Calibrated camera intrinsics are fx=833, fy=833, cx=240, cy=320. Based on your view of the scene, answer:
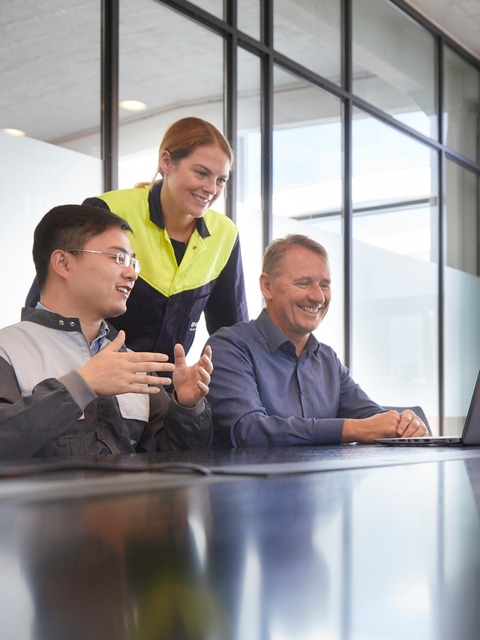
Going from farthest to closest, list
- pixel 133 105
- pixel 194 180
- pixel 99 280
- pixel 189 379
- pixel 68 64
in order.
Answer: pixel 133 105, pixel 68 64, pixel 194 180, pixel 99 280, pixel 189 379

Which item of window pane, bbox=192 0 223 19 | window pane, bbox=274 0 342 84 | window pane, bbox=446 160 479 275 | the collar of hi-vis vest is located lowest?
the collar of hi-vis vest

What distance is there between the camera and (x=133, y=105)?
12.6 feet

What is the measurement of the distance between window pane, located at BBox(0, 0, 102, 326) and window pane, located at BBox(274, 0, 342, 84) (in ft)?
5.72

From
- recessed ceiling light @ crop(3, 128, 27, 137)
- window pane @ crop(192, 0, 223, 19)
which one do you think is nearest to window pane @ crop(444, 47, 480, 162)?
window pane @ crop(192, 0, 223, 19)

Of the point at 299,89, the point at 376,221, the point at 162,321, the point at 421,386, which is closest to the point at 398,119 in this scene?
the point at 376,221

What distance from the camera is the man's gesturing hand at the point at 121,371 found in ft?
4.47

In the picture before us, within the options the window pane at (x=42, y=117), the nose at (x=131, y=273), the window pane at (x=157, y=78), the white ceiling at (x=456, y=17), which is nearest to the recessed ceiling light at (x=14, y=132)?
the window pane at (x=42, y=117)

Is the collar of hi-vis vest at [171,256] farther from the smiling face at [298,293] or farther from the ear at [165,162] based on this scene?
the smiling face at [298,293]

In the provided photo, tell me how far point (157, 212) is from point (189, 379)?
3.57 feet

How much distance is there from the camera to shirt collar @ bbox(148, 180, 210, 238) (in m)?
2.62

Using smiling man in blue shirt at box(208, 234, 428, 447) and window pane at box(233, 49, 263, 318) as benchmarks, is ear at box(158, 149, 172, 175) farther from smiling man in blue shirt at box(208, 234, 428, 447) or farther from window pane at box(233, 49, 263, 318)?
window pane at box(233, 49, 263, 318)

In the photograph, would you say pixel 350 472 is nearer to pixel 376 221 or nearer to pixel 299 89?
pixel 299 89

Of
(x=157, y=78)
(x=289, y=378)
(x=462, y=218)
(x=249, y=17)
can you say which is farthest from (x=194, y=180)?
(x=462, y=218)

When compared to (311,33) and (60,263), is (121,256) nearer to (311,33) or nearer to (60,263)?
(60,263)
